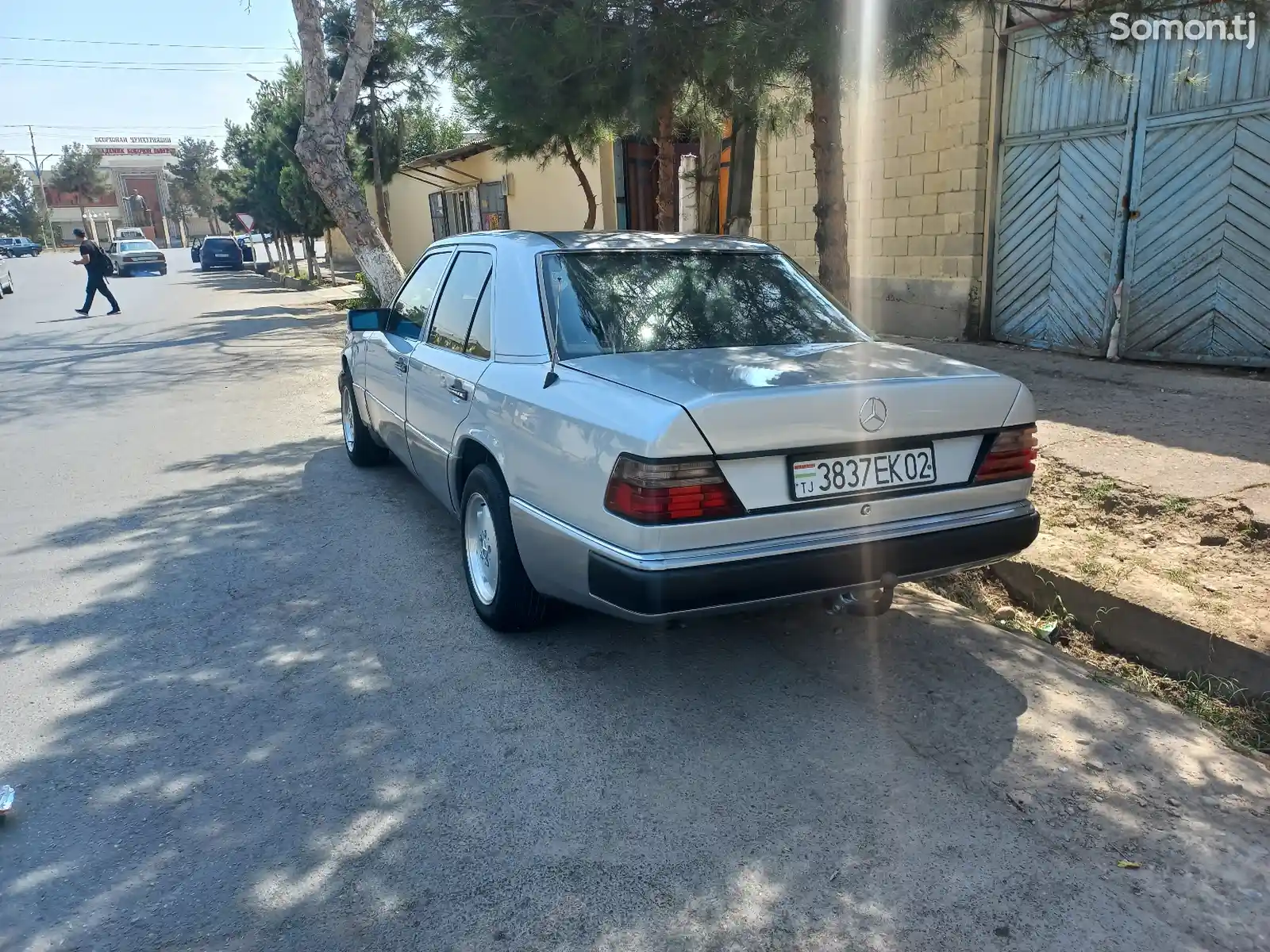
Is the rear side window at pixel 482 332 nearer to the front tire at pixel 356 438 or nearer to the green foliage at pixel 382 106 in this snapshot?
the front tire at pixel 356 438

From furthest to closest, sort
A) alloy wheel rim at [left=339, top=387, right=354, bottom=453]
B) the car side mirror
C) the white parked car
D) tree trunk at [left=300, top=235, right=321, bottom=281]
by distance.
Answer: the white parked car, tree trunk at [left=300, top=235, right=321, bottom=281], alloy wheel rim at [left=339, top=387, right=354, bottom=453], the car side mirror

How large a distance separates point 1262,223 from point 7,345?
662 inches

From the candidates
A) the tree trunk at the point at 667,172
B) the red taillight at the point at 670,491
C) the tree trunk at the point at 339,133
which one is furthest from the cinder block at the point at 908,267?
the red taillight at the point at 670,491

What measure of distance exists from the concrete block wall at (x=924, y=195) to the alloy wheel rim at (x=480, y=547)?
23.7 feet

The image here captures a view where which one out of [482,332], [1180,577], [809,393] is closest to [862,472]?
[809,393]

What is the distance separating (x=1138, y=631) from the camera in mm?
3910

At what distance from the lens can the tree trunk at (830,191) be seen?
5836 millimetres

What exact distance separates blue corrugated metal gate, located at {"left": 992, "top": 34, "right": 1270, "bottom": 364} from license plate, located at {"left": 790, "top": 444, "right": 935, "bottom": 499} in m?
5.16

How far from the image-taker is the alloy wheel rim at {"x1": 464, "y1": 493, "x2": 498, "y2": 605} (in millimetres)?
3895

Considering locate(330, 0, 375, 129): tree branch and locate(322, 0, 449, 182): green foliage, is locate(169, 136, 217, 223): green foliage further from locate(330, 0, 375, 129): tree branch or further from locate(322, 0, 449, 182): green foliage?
locate(330, 0, 375, 129): tree branch

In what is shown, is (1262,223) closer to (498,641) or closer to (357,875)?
(498,641)

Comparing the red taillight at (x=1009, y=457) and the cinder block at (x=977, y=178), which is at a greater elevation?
the cinder block at (x=977, y=178)

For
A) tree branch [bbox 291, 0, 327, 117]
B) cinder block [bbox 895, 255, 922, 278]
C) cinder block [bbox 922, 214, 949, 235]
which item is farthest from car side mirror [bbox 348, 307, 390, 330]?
tree branch [bbox 291, 0, 327, 117]

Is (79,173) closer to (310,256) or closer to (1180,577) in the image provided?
(310,256)
